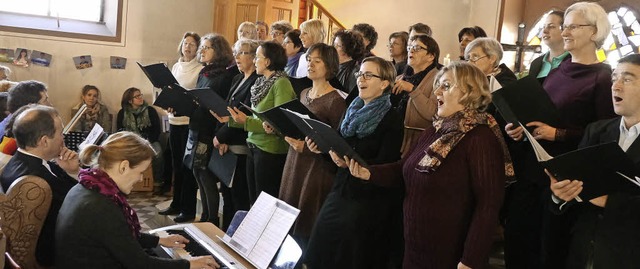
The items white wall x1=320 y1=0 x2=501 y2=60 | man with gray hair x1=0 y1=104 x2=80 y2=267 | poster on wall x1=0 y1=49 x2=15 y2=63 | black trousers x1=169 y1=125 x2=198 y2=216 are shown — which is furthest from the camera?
white wall x1=320 y1=0 x2=501 y2=60

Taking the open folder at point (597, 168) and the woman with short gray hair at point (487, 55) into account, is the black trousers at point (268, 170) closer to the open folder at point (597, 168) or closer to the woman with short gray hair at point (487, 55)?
the woman with short gray hair at point (487, 55)

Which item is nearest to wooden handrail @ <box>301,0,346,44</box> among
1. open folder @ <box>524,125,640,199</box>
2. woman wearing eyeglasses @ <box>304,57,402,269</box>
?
woman wearing eyeglasses @ <box>304,57,402,269</box>

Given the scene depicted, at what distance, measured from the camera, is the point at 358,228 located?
104 inches

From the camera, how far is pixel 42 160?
2580mm

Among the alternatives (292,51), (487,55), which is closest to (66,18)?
(292,51)

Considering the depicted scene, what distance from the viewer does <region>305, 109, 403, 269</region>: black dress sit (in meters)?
2.64

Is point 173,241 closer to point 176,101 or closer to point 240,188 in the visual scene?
point 240,188

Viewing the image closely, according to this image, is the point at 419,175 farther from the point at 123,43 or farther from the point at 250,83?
the point at 123,43

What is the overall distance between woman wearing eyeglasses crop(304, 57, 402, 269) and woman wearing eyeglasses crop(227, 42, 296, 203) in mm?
824

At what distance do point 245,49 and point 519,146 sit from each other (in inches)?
74.1

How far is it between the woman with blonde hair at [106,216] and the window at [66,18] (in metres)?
4.86

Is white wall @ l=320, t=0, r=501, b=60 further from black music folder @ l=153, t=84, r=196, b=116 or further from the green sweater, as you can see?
the green sweater

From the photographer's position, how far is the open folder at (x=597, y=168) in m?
1.78

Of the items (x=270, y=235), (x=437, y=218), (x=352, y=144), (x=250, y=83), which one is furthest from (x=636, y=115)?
(x=250, y=83)
